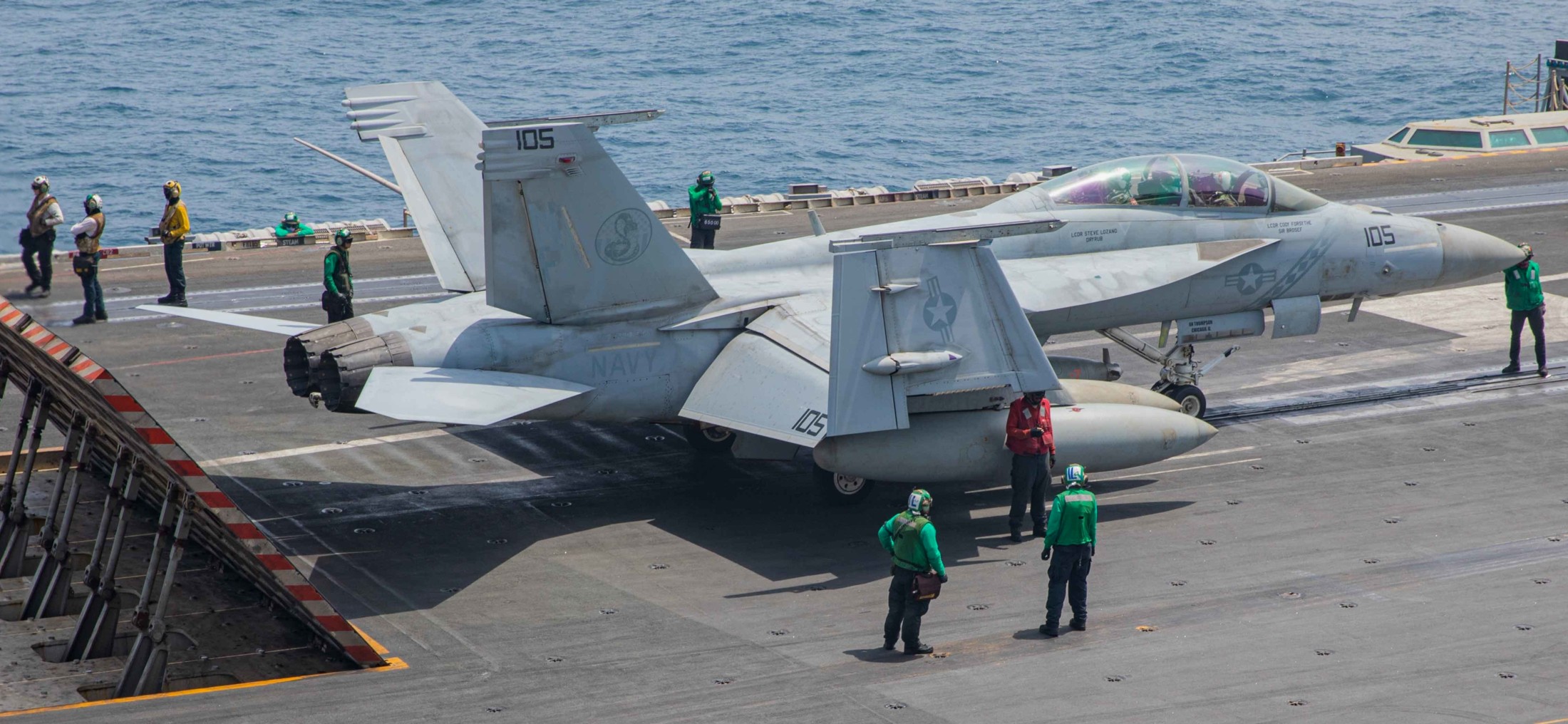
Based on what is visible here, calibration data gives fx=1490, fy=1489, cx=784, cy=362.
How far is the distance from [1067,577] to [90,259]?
59.2 feet

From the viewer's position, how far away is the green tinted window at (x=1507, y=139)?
44.8 m

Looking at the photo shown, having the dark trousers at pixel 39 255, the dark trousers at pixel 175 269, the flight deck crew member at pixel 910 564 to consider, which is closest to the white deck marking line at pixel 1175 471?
the flight deck crew member at pixel 910 564

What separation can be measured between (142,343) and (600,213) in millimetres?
11390

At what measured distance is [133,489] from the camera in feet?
42.7

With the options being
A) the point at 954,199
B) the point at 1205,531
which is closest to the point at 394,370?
the point at 1205,531

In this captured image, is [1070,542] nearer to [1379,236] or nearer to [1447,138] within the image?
[1379,236]

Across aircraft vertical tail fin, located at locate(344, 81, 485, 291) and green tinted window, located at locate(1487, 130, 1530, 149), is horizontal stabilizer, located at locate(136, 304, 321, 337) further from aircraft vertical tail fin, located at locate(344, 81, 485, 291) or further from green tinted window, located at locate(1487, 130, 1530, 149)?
green tinted window, located at locate(1487, 130, 1530, 149)

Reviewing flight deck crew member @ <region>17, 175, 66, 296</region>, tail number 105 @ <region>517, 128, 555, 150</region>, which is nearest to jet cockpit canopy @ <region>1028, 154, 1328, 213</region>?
tail number 105 @ <region>517, 128, 555, 150</region>

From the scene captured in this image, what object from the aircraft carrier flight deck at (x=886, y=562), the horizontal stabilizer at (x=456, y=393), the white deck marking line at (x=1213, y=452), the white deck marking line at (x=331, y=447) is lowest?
the white deck marking line at (x=1213, y=452)

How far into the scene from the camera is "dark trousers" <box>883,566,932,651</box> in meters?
12.7

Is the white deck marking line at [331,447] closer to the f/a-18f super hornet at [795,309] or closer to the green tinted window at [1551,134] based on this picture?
the f/a-18f super hornet at [795,309]

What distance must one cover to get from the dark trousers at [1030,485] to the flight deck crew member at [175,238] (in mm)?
15577

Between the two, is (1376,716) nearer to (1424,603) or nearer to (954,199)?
(1424,603)

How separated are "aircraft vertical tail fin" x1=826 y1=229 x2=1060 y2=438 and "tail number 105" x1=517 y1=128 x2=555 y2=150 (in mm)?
3462
